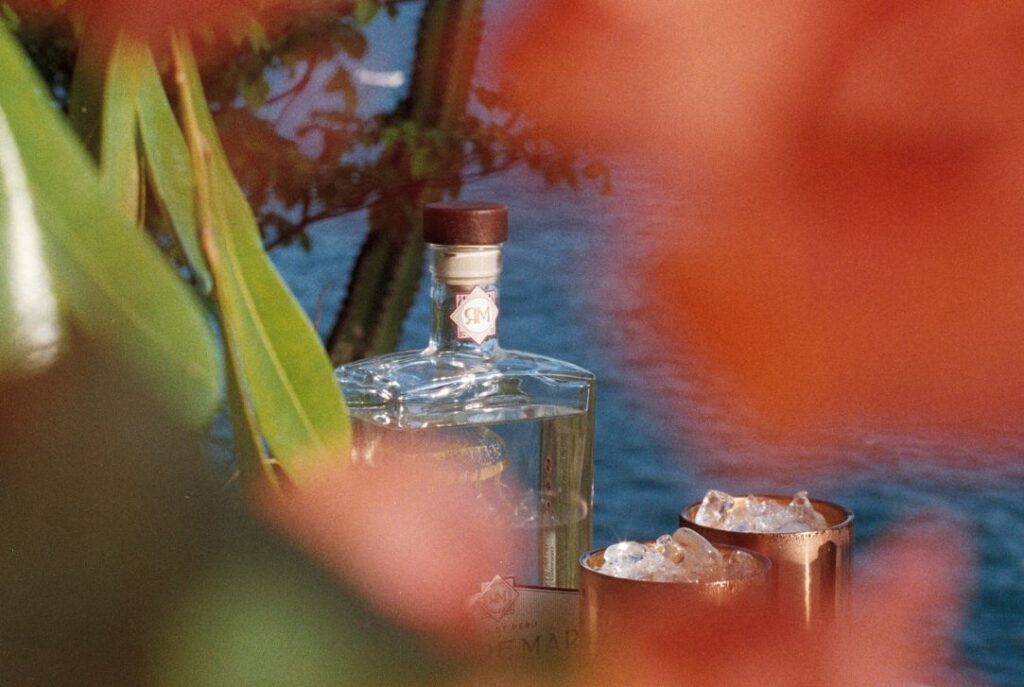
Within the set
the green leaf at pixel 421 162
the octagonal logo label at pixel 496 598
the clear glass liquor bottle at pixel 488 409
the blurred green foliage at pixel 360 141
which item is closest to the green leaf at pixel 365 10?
the blurred green foliage at pixel 360 141

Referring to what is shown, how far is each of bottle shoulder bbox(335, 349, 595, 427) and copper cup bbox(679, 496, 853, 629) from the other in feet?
0.37

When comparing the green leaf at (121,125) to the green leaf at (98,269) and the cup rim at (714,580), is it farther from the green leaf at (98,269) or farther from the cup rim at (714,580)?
the cup rim at (714,580)

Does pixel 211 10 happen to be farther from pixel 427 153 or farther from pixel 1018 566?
pixel 1018 566

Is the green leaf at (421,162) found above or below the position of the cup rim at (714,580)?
above

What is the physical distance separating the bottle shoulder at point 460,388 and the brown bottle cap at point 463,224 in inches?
2.6

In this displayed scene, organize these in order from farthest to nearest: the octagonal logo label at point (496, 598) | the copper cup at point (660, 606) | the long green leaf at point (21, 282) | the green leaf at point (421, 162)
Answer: the green leaf at point (421, 162) < the octagonal logo label at point (496, 598) < the copper cup at point (660, 606) < the long green leaf at point (21, 282)

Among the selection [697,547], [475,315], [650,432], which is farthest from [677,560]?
[650,432]

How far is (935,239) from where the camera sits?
2.00ft

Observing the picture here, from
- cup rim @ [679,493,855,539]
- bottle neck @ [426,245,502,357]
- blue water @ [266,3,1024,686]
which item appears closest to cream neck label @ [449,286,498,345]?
bottle neck @ [426,245,502,357]

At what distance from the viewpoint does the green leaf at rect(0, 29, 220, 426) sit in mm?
203

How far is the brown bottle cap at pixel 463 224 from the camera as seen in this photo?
48 cm

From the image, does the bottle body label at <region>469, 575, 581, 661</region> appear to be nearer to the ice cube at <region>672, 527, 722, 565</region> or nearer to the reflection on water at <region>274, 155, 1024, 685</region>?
the ice cube at <region>672, 527, 722, 565</region>

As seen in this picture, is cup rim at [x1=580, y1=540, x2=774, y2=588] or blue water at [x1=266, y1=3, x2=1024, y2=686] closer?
cup rim at [x1=580, y1=540, x2=774, y2=588]

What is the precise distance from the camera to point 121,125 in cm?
28
